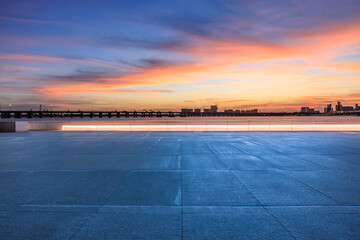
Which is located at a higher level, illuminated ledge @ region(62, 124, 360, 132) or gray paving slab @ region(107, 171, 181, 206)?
illuminated ledge @ region(62, 124, 360, 132)

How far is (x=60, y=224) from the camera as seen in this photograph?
398 cm

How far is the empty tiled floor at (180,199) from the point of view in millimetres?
3762

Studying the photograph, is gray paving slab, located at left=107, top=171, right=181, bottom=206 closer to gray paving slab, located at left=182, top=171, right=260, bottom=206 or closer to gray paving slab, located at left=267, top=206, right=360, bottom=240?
gray paving slab, located at left=182, top=171, right=260, bottom=206

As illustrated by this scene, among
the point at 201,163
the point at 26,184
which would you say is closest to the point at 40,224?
the point at 26,184

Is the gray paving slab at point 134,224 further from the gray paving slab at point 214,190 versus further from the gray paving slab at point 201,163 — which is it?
the gray paving slab at point 201,163

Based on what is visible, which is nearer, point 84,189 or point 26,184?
point 84,189

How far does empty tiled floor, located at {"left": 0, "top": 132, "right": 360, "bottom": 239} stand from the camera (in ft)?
12.3

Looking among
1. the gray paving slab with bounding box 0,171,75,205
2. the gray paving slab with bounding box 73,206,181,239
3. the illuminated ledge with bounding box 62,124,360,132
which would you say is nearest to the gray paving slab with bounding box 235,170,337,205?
the gray paving slab with bounding box 73,206,181,239

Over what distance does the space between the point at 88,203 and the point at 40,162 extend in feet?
17.1

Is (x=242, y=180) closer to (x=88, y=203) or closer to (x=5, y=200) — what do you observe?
(x=88, y=203)

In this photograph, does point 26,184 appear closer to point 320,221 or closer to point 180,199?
point 180,199

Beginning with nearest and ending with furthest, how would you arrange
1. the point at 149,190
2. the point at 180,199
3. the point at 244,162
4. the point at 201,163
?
1. the point at 180,199
2. the point at 149,190
3. the point at 201,163
4. the point at 244,162

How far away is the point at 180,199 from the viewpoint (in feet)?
16.6

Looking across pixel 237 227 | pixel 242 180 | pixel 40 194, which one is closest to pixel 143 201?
pixel 237 227
